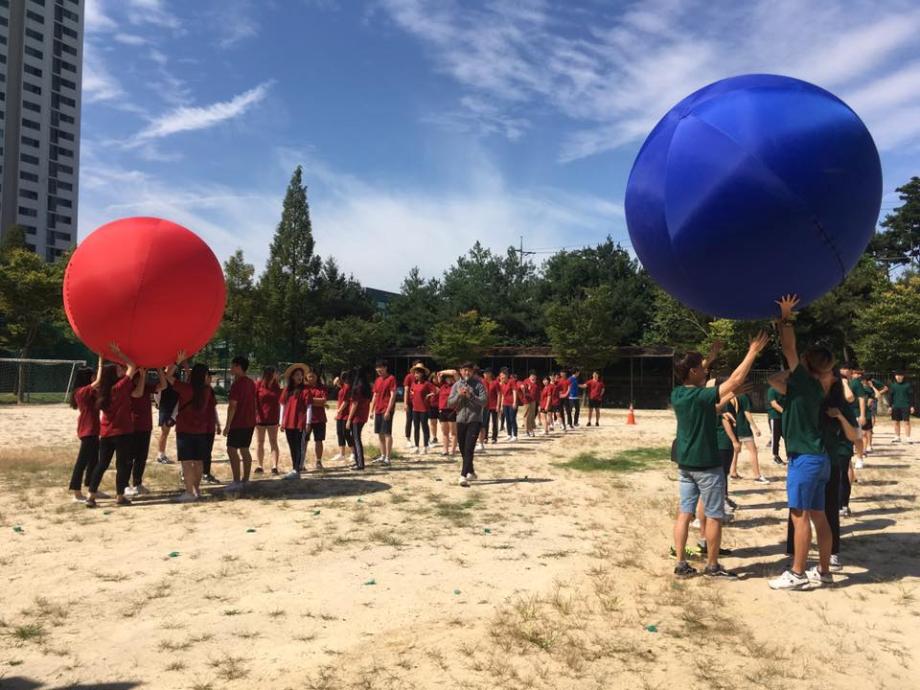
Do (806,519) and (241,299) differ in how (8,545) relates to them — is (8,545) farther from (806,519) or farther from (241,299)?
(241,299)

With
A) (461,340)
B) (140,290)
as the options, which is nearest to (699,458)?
(140,290)

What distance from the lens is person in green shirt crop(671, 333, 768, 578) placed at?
571cm

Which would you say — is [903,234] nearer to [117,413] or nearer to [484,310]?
[484,310]

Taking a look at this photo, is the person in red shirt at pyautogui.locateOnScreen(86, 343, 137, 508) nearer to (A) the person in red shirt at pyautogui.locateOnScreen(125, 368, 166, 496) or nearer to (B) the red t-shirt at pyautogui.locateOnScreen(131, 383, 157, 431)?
(A) the person in red shirt at pyautogui.locateOnScreen(125, 368, 166, 496)

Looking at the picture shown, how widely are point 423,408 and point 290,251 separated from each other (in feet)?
127

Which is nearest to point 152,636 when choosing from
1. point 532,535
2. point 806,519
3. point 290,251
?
point 532,535

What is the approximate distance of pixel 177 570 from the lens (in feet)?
19.0

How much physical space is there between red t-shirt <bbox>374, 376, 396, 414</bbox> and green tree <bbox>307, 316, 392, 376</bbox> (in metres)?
29.7

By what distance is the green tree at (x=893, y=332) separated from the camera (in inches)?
1158

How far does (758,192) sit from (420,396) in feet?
34.1

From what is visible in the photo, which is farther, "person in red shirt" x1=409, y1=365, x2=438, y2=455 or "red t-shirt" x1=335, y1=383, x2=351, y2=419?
"person in red shirt" x1=409, y1=365, x2=438, y2=455

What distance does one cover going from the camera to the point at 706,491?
5758 mm

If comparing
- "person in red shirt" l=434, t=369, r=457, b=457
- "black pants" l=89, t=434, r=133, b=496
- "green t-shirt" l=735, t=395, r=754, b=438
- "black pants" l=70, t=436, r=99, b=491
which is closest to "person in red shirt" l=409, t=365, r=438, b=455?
"person in red shirt" l=434, t=369, r=457, b=457

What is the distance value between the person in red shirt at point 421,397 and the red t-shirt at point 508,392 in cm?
293
